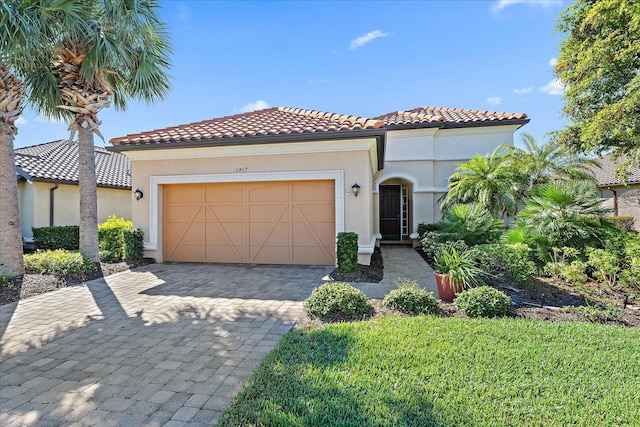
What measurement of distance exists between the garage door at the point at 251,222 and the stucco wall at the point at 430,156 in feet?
20.3

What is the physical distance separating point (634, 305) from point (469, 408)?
212 inches

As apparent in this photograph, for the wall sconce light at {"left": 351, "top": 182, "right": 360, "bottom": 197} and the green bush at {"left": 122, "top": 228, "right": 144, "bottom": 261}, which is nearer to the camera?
the wall sconce light at {"left": 351, "top": 182, "right": 360, "bottom": 197}

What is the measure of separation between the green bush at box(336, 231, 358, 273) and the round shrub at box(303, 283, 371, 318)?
111 inches

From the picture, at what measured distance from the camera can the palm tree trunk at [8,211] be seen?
298 inches

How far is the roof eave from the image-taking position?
8547mm

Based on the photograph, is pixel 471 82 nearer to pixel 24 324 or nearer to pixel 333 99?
pixel 333 99

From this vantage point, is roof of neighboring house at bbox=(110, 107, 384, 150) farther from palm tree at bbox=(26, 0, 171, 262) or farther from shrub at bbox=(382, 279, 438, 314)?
shrub at bbox=(382, 279, 438, 314)

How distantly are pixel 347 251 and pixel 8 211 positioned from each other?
8.57 m

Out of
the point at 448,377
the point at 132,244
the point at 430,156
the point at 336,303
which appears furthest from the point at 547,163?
the point at 132,244

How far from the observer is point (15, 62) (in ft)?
24.1

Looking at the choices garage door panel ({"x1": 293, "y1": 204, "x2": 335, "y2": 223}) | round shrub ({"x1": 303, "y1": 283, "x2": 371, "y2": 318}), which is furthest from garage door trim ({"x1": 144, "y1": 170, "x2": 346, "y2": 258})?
round shrub ({"x1": 303, "y1": 283, "x2": 371, "y2": 318})

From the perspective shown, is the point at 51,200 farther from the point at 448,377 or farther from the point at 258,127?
the point at 448,377

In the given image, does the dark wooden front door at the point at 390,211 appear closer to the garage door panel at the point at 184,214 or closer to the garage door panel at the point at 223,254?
the garage door panel at the point at 223,254

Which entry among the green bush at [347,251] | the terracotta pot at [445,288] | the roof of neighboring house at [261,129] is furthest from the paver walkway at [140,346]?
the roof of neighboring house at [261,129]
